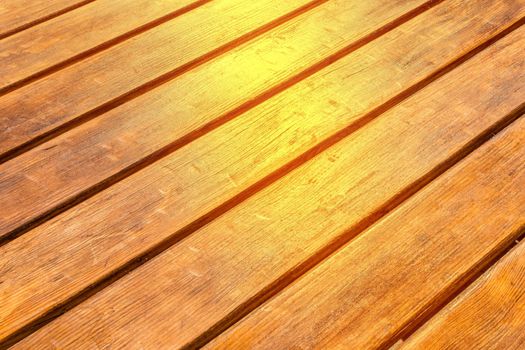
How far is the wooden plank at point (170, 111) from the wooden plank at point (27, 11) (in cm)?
51

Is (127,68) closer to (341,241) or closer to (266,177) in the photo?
(266,177)

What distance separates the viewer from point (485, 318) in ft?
3.07

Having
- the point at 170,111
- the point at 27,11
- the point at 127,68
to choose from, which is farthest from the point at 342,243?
the point at 27,11

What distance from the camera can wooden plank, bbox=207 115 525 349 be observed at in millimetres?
933

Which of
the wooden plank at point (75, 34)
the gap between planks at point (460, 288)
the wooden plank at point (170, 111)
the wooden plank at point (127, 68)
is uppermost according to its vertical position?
the wooden plank at point (75, 34)

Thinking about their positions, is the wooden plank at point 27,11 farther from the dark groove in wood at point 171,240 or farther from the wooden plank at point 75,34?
A: the dark groove in wood at point 171,240

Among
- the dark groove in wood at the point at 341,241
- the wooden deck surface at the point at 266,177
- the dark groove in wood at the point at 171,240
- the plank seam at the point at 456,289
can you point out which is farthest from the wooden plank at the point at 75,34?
the plank seam at the point at 456,289

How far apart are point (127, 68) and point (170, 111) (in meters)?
0.22

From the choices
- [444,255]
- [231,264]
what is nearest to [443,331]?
[444,255]

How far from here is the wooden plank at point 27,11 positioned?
5.40 feet

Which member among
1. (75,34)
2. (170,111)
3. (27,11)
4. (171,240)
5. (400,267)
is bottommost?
(400,267)

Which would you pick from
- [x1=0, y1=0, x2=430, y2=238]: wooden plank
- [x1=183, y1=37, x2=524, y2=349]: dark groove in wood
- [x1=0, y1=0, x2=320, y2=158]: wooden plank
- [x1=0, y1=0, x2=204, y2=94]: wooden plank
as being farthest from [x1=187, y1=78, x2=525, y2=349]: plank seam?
[x1=0, y1=0, x2=204, y2=94]: wooden plank

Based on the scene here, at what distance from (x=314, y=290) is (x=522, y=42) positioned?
85 centimetres

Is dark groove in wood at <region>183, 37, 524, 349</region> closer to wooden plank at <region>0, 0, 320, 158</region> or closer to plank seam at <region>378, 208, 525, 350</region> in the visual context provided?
plank seam at <region>378, 208, 525, 350</region>
